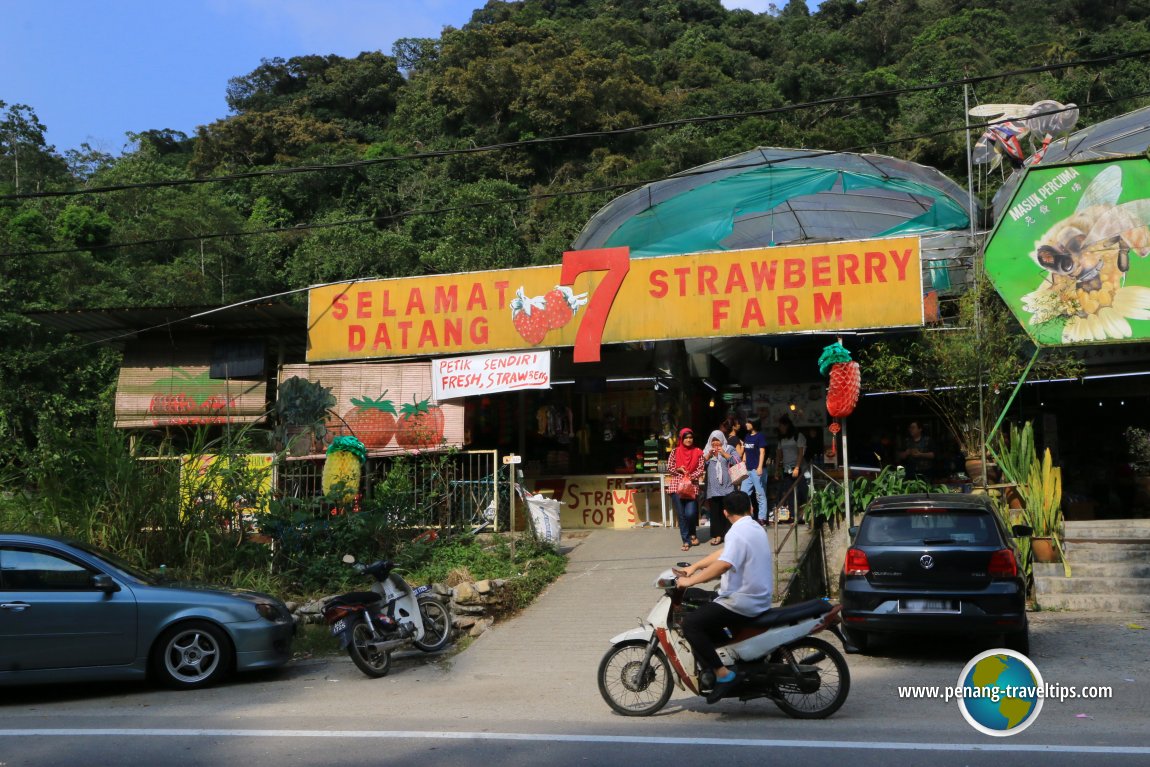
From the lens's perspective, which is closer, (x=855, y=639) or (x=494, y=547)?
(x=855, y=639)

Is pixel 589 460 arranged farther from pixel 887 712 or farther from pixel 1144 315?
pixel 887 712

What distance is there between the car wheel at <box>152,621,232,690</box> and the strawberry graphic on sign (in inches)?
335

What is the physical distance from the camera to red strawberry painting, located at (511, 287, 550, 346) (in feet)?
53.7

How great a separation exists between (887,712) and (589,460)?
1252 centimetres

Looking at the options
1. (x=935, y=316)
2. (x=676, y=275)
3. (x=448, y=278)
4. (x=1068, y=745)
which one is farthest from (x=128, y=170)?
(x=1068, y=745)

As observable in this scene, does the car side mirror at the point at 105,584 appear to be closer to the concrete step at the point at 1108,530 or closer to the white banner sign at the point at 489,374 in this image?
the white banner sign at the point at 489,374

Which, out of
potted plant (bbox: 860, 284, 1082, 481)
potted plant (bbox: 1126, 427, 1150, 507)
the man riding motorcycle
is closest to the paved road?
the man riding motorcycle

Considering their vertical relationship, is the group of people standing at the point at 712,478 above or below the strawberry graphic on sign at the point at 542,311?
below

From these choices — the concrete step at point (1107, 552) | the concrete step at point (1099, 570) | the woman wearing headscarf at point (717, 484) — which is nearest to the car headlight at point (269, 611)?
the woman wearing headscarf at point (717, 484)

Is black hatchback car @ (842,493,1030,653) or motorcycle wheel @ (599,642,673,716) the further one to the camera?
black hatchback car @ (842,493,1030,653)

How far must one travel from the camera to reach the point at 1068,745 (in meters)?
5.99

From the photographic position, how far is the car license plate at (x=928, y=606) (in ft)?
27.7

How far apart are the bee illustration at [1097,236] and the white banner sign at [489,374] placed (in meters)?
7.82

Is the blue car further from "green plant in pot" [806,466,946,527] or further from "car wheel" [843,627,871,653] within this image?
"green plant in pot" [806,466,946,527]
